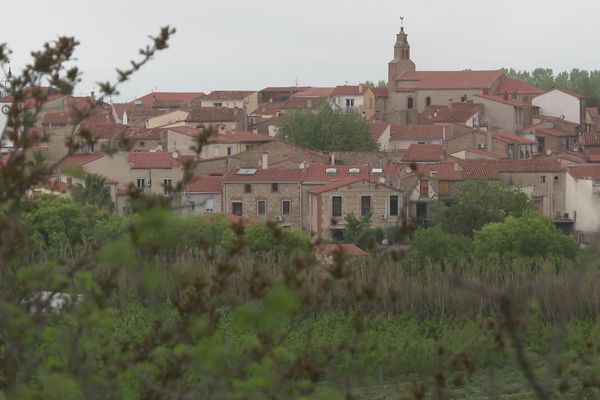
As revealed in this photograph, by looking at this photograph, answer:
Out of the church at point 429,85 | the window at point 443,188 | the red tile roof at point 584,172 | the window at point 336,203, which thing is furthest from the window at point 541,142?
the window at point 336,203

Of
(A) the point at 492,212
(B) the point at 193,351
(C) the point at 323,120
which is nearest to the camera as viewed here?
(B) the point at 193,351

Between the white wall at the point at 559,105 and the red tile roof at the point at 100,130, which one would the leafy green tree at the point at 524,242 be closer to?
the red tile roof at the point at 100,130

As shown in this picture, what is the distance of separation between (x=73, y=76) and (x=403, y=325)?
14160 mm

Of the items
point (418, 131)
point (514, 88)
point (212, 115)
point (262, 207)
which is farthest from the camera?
point (514, 88)

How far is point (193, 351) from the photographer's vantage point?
5207 mm

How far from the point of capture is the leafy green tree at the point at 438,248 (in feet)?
91.9

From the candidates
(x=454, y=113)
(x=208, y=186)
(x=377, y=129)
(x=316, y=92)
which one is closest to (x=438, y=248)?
(x=208, y=186)

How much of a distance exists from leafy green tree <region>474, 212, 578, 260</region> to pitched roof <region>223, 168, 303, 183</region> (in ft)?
31.0

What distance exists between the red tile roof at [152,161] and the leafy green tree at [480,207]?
817cm

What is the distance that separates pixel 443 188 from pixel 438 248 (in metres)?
11.8

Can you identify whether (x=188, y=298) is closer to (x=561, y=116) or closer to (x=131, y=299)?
(x=131, y=299)

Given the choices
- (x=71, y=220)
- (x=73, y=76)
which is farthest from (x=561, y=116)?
(x=73, y=76)

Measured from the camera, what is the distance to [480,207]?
3684 centimetres

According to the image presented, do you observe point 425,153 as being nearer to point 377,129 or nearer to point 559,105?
point 377,129
